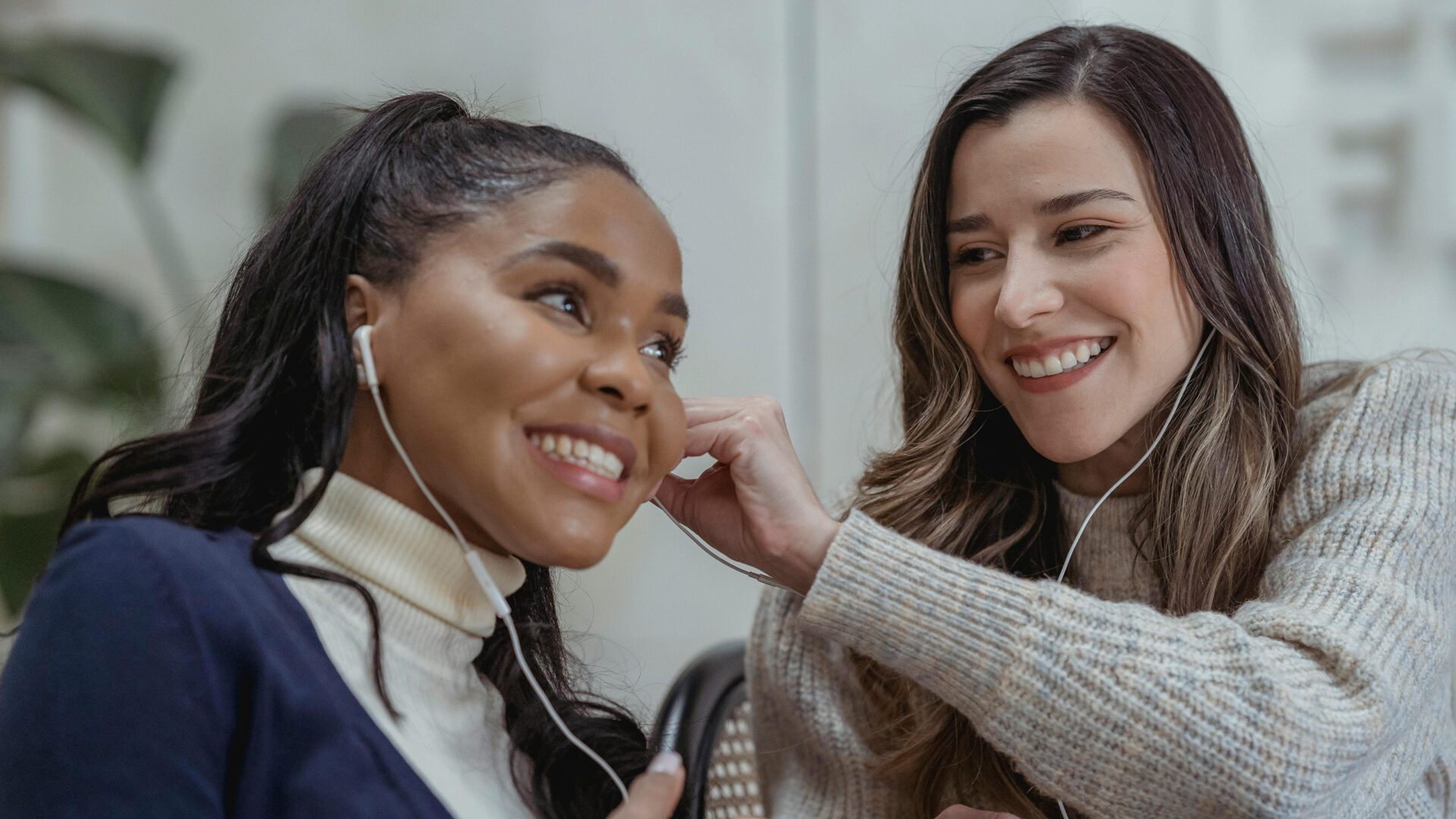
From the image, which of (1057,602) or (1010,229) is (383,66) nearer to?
(1010,229)

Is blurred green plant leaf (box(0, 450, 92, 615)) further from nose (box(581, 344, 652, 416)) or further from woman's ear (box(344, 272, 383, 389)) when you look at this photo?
nose (box(581, 344, 652, 416))

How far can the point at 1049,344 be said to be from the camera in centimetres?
120

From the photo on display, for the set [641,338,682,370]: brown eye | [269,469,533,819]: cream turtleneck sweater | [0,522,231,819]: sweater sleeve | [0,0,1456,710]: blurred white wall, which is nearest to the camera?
[0,522,231,819]: sweater sleeve

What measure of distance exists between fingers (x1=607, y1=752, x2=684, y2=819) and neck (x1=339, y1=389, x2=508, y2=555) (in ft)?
0.77

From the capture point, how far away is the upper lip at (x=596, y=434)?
0.85 meters

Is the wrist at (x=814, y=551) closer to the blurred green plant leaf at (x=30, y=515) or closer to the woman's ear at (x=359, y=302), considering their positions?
the woman's ear at (x=359, y=302)

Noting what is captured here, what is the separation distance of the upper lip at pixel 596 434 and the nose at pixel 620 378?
0.02 meters

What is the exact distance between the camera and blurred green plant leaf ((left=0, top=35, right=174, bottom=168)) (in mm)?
2168

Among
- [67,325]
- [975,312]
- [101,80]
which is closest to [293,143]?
[101,80]

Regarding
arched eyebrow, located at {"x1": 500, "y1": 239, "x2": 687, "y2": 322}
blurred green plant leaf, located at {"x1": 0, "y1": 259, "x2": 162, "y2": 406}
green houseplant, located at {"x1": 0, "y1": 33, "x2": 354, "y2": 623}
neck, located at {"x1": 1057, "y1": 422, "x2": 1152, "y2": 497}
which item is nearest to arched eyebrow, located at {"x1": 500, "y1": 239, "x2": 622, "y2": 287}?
arched eyebrow, located at {"x1": 500, "y1": 239, "x2": 687, "y2": 322}

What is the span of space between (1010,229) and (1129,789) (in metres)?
0.54

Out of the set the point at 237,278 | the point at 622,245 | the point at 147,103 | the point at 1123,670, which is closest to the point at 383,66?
the point at 147,103

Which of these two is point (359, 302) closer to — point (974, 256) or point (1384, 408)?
point (974, 256)

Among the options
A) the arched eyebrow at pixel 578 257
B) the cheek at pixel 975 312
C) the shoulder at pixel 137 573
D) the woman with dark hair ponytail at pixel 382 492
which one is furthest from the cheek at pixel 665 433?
the cheek at pixel 975 312
